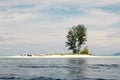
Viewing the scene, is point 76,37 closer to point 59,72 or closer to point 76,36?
point 76,36

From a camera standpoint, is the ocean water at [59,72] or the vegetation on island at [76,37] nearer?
the ocean water at [59,72]

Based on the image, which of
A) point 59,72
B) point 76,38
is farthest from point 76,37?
point 59,72

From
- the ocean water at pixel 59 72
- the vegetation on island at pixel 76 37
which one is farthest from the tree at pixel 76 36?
the ocean water at pixel 59 72

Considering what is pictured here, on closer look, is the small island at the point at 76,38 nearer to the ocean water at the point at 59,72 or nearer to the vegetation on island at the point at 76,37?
the vegetation on island at the point at 76,37

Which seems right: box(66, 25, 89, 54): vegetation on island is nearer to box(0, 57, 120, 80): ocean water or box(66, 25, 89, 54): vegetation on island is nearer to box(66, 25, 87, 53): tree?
box(66, 25, 87, 53): tree

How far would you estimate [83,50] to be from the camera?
169250 millimetres

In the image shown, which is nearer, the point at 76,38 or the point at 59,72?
the point at 59,72

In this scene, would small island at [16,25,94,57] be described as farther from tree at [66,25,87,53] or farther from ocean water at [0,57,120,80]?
ocean water at [0,57,120,80]

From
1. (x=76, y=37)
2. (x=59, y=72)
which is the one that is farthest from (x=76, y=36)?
(x=59, y=72)

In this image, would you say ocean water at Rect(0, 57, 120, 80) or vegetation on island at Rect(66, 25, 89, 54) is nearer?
ocean water at Rect(0, 57, 120, 80)

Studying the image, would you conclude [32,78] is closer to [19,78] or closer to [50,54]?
[19,78]

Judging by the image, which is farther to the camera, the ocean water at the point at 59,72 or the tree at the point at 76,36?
the tree at the point at 76,36

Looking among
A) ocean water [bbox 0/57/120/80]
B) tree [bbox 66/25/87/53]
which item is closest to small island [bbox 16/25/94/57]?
tree [bbox 66/25/87/53]

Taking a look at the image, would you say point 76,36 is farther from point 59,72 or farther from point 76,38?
point 59,72
